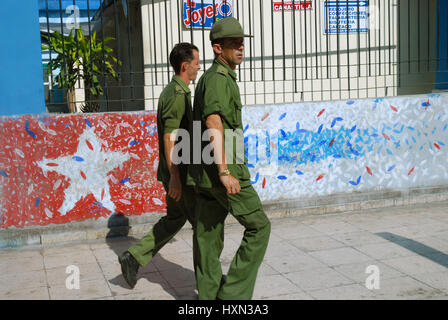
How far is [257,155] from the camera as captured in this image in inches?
235

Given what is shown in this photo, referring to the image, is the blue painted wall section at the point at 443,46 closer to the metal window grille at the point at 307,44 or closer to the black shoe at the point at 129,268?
the metal window grille at the point at 307,44

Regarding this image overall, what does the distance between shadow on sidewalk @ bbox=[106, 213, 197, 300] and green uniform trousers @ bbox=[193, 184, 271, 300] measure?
47 centimetres

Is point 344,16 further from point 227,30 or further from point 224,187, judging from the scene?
point 224,187

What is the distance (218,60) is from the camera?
11.3 ft

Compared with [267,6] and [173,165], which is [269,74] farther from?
[173,165]

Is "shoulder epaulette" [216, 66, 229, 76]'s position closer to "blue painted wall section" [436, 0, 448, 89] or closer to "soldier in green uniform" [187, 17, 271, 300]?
"soldier in green uniform" [187, 17, 271, 300]

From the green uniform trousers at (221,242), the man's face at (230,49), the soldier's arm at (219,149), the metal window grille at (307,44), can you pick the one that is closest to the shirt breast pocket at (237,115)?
the soldier's arm at (219,149)

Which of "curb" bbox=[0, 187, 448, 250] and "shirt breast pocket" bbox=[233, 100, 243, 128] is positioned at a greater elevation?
"shirt breast pocket" bbox=[233, 100, 243, 128]

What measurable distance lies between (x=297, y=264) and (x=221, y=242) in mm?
1189

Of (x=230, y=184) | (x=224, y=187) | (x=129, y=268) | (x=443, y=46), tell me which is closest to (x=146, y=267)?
(x=129, y=268)

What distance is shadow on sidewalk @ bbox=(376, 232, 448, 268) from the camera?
4.52 metres

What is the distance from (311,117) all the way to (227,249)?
198cm

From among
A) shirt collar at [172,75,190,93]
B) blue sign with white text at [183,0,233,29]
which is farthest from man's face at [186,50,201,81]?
blue sign with white text at [183,0,233,29]
